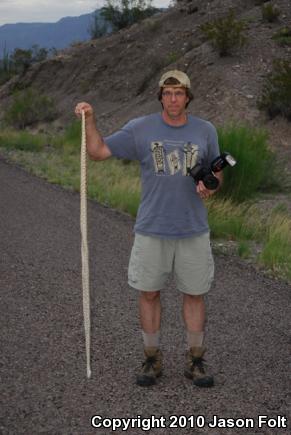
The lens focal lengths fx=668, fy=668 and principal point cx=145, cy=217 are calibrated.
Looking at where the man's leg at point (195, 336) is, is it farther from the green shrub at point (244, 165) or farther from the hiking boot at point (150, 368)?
the green shrub at point (244, 165)

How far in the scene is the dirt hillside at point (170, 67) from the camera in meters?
20.3

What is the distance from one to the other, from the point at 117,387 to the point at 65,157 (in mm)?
14461

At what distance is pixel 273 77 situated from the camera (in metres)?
19.4

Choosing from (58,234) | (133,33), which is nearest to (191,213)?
(58,234)

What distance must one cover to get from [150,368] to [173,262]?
671 mm

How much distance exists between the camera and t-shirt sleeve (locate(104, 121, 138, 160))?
383 cm

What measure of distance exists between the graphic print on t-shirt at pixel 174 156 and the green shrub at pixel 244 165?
744 centimetres

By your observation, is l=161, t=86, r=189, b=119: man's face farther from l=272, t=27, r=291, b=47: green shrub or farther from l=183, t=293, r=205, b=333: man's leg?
l=272, t=27, r=291, b=47: green shrub

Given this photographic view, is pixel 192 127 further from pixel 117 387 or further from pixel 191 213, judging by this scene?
pixel 117 387

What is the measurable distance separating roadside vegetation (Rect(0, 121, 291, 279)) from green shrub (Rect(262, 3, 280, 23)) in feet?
35.8

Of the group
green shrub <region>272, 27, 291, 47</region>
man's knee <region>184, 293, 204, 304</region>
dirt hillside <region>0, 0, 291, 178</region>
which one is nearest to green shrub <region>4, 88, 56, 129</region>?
dirt hillside <region>0, 0, 291, 178</region>

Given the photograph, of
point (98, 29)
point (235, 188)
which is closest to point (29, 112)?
point (98, 29)

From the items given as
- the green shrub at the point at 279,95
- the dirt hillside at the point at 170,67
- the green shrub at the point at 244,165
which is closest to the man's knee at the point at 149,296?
the green shrub at the point at 244,165

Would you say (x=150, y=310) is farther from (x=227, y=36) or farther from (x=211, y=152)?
(x=227, y=36)
